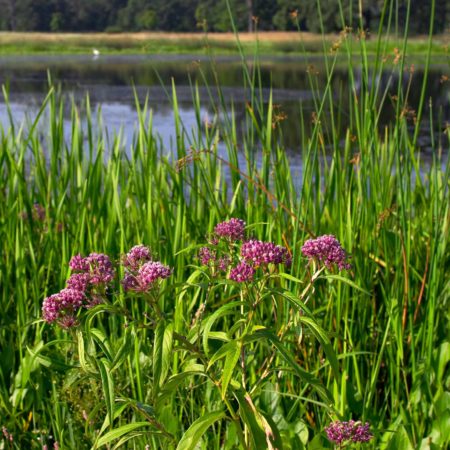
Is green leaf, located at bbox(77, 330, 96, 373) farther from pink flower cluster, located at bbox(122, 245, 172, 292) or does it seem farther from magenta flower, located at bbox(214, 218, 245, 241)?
magenta flower, located at bbox(214, 218, 245, 241)

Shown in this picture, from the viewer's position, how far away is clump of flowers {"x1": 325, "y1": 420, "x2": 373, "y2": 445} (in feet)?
3.50

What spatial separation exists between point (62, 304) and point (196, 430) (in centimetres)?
23

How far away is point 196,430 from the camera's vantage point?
95cm

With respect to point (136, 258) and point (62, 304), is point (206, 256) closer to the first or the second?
point (136, 258)

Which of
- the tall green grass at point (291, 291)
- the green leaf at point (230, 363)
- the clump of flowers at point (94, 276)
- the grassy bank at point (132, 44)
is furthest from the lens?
the grassy bank at point (132, 44)

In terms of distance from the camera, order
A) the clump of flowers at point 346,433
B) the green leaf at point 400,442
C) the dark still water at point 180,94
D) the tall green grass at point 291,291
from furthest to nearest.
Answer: the dark still water at point 180,94 < the tall green grass at point 291,291 < the green leaf at point 400,442 < the clump of flowers at point 346,433

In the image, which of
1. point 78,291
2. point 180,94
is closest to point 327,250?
point 78,291

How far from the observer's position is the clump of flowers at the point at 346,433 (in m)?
1.07

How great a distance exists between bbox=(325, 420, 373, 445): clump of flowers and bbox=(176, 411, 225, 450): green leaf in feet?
0.66

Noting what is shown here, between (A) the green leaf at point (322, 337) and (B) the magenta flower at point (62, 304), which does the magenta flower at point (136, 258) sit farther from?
(A) the green leaf at point (322, 337)

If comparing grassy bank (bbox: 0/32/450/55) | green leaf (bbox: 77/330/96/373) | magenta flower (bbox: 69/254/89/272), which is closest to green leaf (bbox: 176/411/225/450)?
green leaf (bbox: 77/330/96/373)

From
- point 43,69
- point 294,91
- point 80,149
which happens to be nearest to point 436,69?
point 294,91

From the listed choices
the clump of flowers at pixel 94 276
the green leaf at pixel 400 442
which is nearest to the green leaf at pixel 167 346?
the clump of flowers at pixel 94 276

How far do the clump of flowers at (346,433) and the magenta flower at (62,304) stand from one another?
407mm
